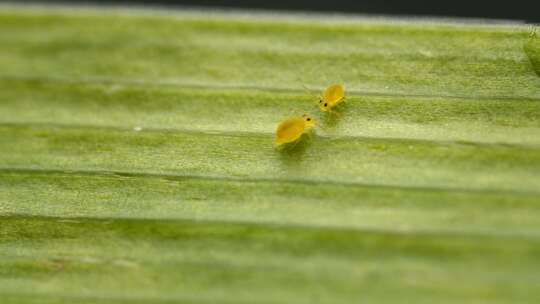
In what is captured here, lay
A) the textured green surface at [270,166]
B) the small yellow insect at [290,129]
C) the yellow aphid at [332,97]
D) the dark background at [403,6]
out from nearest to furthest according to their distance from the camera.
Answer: the textured green surface at [270,166]
the small yellow insect at [290,129]
the yellow aphid at [332,97]
the dark background at [403,6]

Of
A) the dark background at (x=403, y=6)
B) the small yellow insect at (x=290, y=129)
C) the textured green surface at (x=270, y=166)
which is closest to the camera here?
the textured green surface at (x=270, y=166)

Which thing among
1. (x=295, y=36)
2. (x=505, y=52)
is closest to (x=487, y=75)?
(x=505, y=52)

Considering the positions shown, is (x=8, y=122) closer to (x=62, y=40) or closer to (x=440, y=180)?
(x=62, y=40)

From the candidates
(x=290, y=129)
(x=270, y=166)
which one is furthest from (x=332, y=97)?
(x=270, y=166)

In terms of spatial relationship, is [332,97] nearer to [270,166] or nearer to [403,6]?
[270,166]

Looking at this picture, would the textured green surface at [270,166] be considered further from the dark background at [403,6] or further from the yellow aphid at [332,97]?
the dark background at [403,6]

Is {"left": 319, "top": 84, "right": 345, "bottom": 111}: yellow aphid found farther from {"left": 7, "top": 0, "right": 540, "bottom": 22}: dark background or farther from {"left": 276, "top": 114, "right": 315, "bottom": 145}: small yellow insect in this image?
{"left": 7, "top": 0, "right": 540, "bottom": 22}: dark background

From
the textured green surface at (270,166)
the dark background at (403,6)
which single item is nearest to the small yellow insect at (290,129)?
the textured green surface at (270,166)

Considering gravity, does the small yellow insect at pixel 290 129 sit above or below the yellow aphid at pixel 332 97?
below
